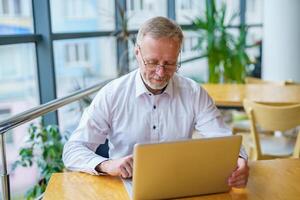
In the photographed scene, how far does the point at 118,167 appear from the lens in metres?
1.53

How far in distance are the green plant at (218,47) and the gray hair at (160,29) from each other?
12.5 feet

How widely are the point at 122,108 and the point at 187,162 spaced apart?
0.56 m

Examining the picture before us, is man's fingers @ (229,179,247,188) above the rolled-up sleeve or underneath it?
underneath

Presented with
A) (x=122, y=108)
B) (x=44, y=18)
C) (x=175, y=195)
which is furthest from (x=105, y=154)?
(x=44, y=18)

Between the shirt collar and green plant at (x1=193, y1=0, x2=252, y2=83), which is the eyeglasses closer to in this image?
the shirt collar

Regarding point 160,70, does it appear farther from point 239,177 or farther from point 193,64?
point 193,64

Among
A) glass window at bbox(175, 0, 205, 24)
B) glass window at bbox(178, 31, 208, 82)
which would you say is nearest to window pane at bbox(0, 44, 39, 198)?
glass window at bbox(178, 31, 208, 82)

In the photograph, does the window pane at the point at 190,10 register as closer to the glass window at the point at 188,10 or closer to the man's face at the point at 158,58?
the glass window at the point at 188,10

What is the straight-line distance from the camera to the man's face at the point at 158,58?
1.63m

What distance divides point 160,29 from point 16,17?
1.76m

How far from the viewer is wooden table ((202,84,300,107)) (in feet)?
10.9

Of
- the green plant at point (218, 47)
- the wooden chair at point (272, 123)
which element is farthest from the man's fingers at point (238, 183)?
the green plant at point (218, 47)

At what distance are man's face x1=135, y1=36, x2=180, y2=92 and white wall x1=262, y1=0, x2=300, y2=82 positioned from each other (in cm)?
385

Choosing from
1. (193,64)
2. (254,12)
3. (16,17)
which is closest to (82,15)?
(16,17)
